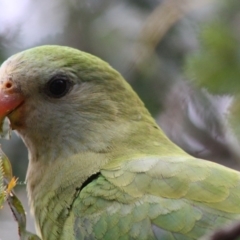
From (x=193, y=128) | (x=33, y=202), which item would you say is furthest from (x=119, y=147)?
(x=193, y=128)

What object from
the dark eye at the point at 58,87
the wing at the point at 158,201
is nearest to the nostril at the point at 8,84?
the dark eye at the point at 58,87

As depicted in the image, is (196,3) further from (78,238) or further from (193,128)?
(78,238)

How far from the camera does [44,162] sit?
2.07 m

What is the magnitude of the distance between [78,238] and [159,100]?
1117 mm

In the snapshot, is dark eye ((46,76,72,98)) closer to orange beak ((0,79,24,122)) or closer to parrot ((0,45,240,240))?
parrot ((0,45,240,240))

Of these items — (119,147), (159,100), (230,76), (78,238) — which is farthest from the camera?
(159,100)

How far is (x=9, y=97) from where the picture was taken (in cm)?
198

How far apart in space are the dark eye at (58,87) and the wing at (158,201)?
404mm

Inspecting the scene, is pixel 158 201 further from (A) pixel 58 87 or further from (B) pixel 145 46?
(B) pixel 145 46

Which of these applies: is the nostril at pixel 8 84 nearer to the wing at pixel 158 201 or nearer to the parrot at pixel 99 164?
the parrot at pixel 99 164

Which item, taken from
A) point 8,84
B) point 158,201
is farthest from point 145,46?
point 158,201

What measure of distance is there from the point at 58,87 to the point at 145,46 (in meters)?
0.79

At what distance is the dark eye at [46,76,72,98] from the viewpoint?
2.05 m

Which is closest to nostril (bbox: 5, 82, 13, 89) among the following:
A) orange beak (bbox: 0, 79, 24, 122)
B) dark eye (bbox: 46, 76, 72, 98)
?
orange beak (bbox: 0, 79, 24, 122)
